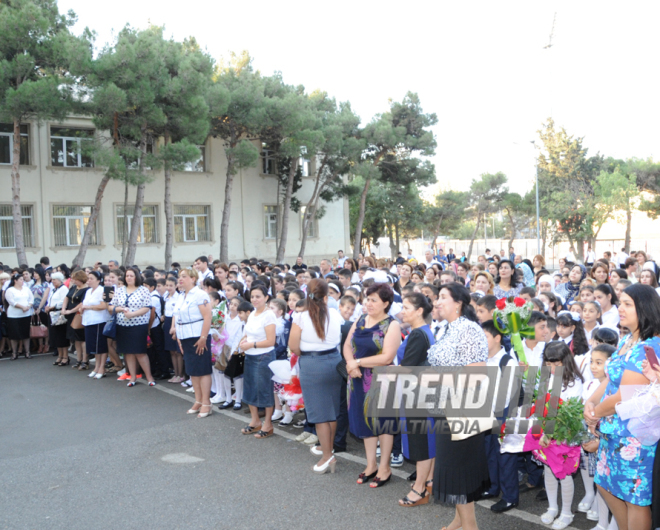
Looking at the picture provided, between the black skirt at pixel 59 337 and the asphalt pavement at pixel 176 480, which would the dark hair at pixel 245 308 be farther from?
the black skirt at pixel 59 337

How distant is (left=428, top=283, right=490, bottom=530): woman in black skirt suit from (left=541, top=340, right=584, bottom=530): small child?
0.85 m

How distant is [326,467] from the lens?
5234 millimetres

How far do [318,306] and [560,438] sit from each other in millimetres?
2288

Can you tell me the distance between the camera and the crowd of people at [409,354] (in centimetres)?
322

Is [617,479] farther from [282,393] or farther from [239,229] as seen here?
[239,229]

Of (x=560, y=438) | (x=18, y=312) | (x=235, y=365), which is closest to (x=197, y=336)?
(x=235, y=365)

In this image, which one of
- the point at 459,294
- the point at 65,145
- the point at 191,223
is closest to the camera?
the point at 459,294

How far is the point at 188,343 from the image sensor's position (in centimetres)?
703

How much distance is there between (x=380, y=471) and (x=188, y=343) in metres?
3.19

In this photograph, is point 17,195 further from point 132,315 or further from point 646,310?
point 646,310

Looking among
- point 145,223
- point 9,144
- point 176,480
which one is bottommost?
point 176,480

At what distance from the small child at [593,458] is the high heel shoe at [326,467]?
2.14 m

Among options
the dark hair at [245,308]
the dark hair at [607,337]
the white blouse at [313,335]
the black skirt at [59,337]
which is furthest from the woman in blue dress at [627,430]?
the black skirt at [59,337]

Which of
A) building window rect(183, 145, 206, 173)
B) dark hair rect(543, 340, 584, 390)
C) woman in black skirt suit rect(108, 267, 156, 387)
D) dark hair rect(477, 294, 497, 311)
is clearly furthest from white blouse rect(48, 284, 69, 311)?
building window rect(183, 145, 206, 173)
